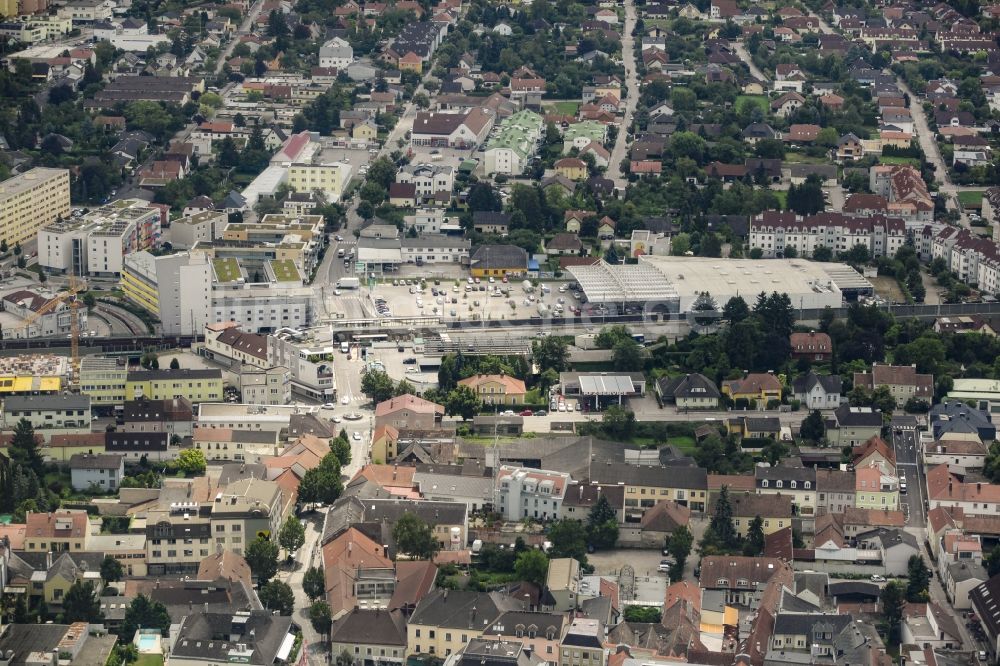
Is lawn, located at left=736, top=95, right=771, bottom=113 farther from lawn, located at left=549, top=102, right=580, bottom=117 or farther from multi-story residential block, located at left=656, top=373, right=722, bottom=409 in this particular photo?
multi-story residential block, located at left=656, top=373, right=722, bottom=409

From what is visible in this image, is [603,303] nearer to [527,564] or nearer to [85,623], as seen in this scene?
[527,564]

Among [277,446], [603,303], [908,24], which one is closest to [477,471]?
[277,446]

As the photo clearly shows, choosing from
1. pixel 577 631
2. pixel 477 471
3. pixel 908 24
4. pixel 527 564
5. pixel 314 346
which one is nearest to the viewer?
pixel 577 631

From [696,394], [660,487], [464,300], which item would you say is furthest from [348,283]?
[660,487]

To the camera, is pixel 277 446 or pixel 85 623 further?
pixel 277 446

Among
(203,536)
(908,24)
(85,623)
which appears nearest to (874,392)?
(203,536)

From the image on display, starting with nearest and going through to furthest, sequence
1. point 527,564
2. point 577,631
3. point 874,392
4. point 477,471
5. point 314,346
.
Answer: point 577,631
point 527,564
point 477,471
point 874,392
point 314,346
